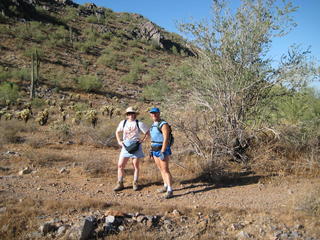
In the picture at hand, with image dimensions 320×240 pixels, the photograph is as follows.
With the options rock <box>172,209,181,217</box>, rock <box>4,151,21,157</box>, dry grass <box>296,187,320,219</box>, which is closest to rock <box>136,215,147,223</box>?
rock <box>172,209,181,217</box>

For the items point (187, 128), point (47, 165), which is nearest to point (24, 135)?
point (47, 165)

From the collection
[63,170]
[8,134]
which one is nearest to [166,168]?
[63,170]

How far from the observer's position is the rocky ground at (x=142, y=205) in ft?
10.8

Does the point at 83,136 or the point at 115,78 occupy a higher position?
the point at 115,78

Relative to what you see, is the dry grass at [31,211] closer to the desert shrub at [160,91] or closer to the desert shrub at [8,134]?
the desert shrub at [160,91]

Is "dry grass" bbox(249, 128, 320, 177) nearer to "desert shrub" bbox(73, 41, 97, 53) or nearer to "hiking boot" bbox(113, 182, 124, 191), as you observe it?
"hiking boot" bbox(113, 182, 124, 191)

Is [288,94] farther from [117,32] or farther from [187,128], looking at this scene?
[117,32]

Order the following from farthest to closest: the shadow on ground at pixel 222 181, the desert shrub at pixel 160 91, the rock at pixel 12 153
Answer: the desert shrub at pixel 160 91 < the rock at pixel 12 153 < the shadow on ground at pixel 222 181

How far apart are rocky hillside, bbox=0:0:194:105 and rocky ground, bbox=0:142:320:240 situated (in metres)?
10.1

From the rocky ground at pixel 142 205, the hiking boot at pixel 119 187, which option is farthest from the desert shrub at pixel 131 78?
the hiking boot at pixel 119 187

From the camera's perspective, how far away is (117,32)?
41844 mm

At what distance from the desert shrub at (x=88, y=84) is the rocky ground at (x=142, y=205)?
1647cm

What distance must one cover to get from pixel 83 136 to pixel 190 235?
7431 mm

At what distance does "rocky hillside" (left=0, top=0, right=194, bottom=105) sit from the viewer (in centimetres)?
2259
